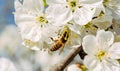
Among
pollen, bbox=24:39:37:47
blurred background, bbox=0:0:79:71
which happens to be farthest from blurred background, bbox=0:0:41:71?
pollen, bbox=24:39:37:47

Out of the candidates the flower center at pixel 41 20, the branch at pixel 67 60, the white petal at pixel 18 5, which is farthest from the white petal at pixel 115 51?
the white petal at pixel 18 5

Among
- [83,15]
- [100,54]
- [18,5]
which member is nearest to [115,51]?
[100,54]

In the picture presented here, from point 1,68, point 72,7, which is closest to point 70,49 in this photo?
point 72,7

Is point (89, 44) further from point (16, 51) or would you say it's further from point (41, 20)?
point (16, 51)

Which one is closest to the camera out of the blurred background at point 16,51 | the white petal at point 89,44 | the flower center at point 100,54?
the white petal at point 89,44

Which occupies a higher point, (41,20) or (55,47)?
(41,20)

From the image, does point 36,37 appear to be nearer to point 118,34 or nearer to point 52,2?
point 52,2

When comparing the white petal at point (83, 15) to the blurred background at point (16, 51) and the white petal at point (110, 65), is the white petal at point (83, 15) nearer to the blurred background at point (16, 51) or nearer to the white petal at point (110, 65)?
the white petal at point (110, 65)
